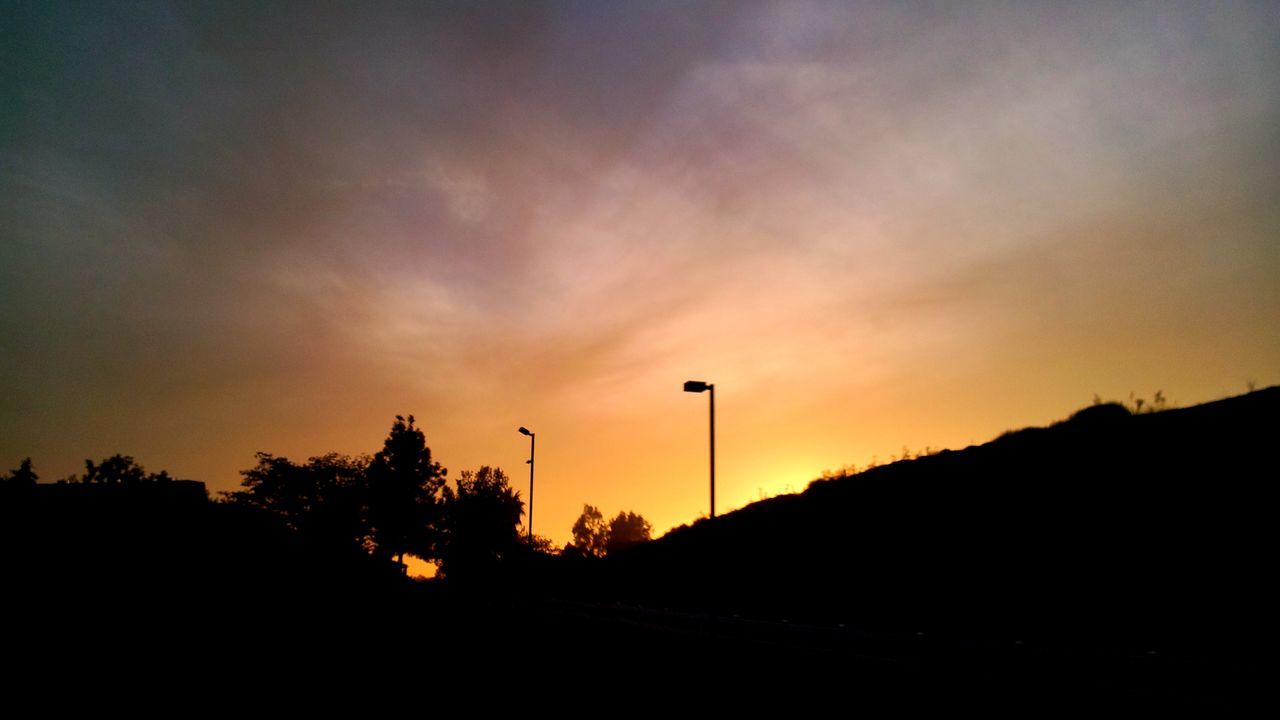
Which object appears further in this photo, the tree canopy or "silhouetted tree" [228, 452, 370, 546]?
the tree canopy

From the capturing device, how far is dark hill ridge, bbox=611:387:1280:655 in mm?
14742

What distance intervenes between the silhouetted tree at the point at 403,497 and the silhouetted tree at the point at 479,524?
2.27 m

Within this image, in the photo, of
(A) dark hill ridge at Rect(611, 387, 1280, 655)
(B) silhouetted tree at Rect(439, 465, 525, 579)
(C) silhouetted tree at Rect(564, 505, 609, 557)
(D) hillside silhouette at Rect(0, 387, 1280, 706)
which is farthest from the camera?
(C) silhouetted tree at Rect(564, 505, 609, 557)

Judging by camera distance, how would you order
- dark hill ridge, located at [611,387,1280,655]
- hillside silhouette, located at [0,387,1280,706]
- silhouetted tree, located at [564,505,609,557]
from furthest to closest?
silhouetted tree, located at [564,505,609,557], dark hill ridge, located at [611,387,1280,655], hillside silhouette, located at [0,387,1280,706]

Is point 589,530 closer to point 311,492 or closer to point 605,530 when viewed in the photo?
point 605,530

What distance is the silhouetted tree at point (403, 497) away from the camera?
7669cm

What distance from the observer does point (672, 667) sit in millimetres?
12930

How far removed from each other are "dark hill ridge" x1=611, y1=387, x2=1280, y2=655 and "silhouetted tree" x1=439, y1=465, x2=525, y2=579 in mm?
48853

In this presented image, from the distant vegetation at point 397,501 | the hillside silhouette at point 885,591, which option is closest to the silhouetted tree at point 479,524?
the distant vegetation at point 397,501

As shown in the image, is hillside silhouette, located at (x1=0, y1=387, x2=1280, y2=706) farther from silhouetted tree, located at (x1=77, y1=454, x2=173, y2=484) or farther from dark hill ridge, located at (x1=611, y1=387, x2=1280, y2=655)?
silhouetted tree, located at (x1=77, y1=454, x2=173, y2=484)

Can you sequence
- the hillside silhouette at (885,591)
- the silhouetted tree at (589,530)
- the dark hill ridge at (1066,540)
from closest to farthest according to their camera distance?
1. the hillside silhouette at (885,591)
2. the dark hill ridge at (1066,540)
3. the silhouetted tree at (589,530)

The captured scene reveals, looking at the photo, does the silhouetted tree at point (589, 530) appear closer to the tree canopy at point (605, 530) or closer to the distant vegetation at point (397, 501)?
the tree canopy at point (605, 530)

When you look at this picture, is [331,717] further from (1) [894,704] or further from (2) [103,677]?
(1) [894,704]

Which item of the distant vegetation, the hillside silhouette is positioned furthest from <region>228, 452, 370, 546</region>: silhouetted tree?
the hillside silhouette
